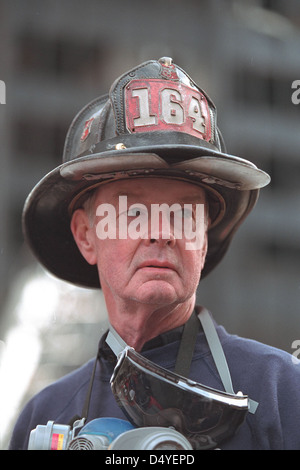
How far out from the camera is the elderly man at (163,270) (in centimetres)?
249

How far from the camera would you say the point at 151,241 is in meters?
2.79

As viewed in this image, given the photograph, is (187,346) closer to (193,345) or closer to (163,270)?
(193,345)

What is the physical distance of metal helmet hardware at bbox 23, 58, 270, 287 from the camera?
2.75m

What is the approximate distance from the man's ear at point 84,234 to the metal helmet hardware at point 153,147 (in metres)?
0.07

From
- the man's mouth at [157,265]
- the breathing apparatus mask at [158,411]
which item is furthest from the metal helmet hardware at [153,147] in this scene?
the breathing apparatus mask at [158,411]

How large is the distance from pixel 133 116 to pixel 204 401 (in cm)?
126

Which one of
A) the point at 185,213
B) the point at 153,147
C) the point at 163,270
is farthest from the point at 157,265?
the point at 153,147

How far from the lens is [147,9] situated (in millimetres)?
27109

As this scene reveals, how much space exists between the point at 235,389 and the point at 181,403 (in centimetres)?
35

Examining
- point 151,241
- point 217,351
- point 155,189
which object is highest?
point 155,189

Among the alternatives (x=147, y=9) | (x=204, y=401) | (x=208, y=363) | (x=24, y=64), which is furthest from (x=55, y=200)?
(x=147, y=9)

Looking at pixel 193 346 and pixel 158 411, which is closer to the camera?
pixel 158 411

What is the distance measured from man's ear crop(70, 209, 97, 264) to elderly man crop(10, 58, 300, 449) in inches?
0.6
